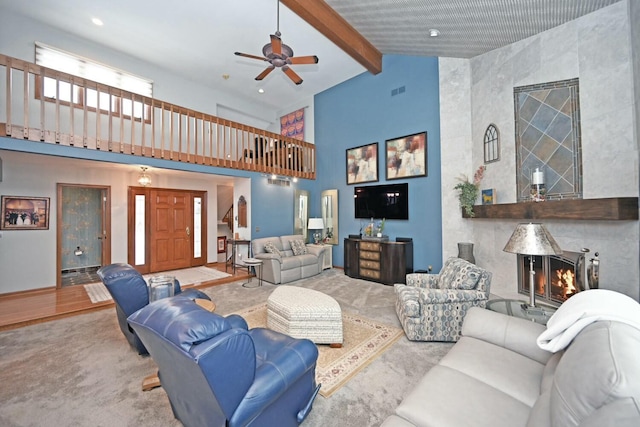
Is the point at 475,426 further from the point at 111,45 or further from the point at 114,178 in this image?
the point at 111,45

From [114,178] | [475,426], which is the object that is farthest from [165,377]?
[114,178]

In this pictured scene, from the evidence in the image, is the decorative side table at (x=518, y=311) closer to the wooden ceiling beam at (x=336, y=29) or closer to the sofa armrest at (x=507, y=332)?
the sofa armrest at (x=507, y=332)

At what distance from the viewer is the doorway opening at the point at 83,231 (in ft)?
18.5

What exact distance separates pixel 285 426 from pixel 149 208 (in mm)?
6090

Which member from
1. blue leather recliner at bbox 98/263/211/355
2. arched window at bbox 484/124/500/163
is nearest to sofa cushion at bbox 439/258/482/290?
arched window at bbox 484/124/500/163

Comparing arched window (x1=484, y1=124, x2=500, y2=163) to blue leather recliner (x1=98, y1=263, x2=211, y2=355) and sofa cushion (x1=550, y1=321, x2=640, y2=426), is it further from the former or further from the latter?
blue leather recliner (x1=98, y1=263, x2=211, y2=355)

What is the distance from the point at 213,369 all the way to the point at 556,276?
14.5ft

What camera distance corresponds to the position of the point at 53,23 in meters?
4.80

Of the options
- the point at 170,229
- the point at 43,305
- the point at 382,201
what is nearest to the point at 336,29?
the point at 382,201

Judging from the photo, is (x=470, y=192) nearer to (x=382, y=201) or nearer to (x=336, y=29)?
(x=382, y=201)

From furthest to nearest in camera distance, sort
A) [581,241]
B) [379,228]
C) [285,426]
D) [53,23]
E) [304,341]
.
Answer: [379,228]
[53,23]
[581,241]
[304,341]
[285,426]

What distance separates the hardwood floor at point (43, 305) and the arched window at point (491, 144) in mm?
5497

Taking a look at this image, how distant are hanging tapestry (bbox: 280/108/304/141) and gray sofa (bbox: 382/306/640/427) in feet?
22.8

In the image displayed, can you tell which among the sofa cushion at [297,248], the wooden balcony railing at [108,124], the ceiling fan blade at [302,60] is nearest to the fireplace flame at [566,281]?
the sofa cushion at [297,248]
